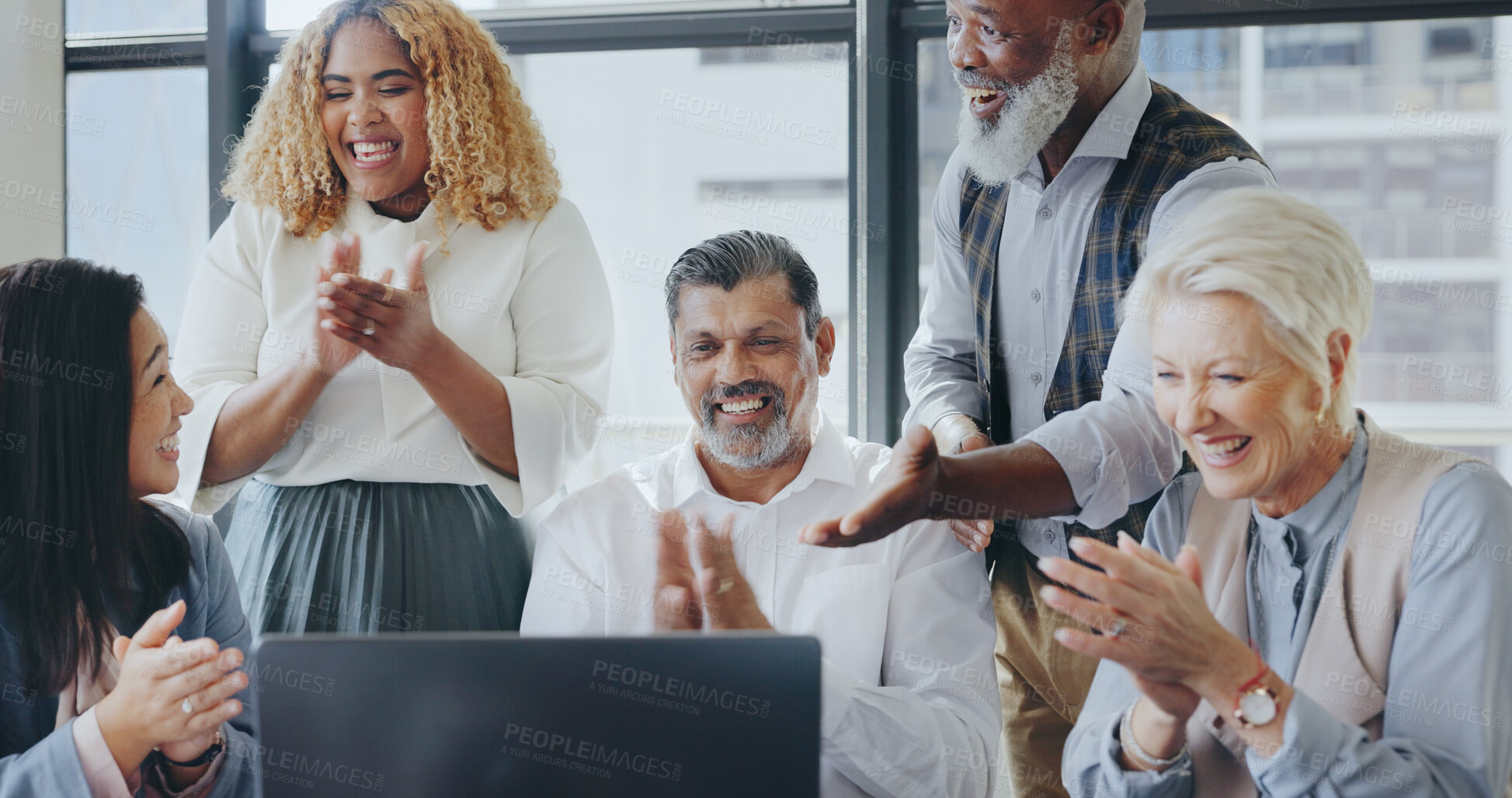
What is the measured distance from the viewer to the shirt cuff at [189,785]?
1307mm

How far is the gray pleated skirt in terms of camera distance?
70.8 inches

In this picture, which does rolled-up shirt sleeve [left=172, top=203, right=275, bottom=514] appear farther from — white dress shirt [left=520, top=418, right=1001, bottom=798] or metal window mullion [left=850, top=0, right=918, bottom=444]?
metal window mullion [left=850, top=0, right=918, bottom=444]

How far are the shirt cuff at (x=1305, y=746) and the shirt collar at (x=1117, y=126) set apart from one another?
0.88 m

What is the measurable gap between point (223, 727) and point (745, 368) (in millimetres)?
898

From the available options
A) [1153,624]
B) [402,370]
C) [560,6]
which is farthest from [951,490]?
[560,6]

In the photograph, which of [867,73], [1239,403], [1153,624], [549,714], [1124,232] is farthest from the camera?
[867,73]

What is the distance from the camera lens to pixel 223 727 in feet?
4.48

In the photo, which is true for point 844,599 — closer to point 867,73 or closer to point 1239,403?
point 1239,403

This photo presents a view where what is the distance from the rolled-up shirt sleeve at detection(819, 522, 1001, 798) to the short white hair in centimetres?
56

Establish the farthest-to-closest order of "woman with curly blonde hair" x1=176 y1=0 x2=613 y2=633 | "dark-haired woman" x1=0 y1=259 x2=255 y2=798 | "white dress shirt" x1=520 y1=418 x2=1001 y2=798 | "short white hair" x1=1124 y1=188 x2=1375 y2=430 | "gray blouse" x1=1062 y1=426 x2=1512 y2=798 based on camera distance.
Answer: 1. "woman with curly blonde hair" x1=176 y1=0 x2=613 y2=633
2. "white dress shirt" x1=520 y1=418 x2=1001 y2=798
3. "dark-haired woman" x1=0 y1=259 x2=255 y2=798
4. "short white hair" x1=1124 y1=188 x2=1375 y2=430
5. "gray blouse" x1=1062 y1=426 x2=1512 y2=798

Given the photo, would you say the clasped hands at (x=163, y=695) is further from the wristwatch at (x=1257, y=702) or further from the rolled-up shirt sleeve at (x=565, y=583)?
the wristwatch at (x=1257, y=702)

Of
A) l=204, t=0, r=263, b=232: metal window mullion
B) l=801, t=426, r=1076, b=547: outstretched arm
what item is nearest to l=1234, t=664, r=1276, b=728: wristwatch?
l=801, t=426, r=1076, b=547: outstretched arm

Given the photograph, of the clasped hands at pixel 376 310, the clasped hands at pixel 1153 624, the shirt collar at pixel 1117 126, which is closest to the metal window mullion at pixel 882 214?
the shirt collar at pixel 1117 126

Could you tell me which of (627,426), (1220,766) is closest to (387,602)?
(627,426)
